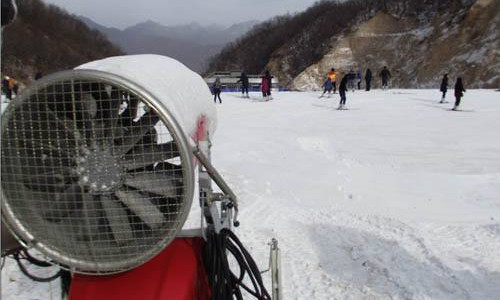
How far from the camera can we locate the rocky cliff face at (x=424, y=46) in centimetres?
3088

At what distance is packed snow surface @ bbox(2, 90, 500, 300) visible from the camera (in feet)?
13.2

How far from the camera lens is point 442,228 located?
17.4 feet

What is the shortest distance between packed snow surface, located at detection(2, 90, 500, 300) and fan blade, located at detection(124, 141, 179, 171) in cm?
175

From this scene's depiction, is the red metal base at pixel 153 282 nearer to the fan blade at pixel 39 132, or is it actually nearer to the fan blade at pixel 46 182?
the fan blade at pixel 46 182

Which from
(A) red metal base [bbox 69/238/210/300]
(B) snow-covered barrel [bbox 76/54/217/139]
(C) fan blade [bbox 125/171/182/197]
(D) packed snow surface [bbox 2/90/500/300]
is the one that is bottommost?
(D) packed snow surface [bbox 2/90/500/300]

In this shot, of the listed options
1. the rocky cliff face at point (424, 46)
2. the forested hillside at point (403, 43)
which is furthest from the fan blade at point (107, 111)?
the forested hillside at point (403, 43)

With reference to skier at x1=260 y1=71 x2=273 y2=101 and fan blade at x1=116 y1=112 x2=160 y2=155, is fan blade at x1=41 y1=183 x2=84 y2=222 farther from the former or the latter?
skier at x1=260 y1=71 x2=273 y2=101

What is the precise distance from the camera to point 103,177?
207 centimetres

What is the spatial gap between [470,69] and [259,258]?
102 ft

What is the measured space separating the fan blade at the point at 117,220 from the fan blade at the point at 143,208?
42 millimetres

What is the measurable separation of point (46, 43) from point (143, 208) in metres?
66.4

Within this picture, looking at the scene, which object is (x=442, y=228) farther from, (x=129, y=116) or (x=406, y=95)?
(x=406, y=95)

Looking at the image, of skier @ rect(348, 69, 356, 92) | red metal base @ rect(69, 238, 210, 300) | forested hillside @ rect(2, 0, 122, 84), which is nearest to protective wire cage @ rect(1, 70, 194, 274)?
red metal base @ rect(69, 238, 210, 300)

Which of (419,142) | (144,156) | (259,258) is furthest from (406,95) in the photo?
(144,156)
